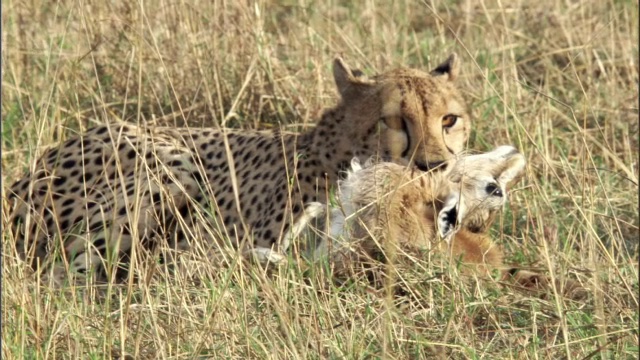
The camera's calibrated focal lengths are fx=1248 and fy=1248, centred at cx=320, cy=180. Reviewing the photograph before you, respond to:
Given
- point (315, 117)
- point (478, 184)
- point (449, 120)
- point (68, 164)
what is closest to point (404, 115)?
point (449, 120)

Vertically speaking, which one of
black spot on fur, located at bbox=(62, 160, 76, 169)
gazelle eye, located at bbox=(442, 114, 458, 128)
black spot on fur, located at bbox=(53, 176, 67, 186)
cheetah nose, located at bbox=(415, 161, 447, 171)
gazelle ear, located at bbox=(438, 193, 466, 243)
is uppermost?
gazelle eye, located at bbox=(442, 114, 458, 128)

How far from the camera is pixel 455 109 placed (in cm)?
346

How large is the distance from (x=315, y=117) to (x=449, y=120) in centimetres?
85

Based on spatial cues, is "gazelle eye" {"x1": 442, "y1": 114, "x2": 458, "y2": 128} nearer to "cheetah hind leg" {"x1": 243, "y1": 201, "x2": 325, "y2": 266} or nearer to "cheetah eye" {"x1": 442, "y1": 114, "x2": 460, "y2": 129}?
"cheetah eye" {"x1": 442, "y1": 114, "x2": 460, "y2": 129}

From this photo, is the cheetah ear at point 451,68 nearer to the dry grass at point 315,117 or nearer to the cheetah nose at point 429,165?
the dry grass at point 315,117

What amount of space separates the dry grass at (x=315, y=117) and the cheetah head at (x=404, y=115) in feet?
0.56

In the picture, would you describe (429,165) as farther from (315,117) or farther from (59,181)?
(59,181)

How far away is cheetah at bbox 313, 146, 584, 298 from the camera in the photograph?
2.84 m

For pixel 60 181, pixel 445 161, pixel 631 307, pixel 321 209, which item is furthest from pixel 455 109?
pixel 60 181

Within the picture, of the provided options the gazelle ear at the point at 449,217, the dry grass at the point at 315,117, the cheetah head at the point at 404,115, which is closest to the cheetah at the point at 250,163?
the cheetah head at the point at 404,115

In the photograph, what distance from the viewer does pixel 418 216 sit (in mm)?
2904

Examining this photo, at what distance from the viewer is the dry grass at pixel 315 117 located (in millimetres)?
2498

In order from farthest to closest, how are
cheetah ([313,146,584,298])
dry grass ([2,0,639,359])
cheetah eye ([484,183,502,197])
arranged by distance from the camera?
cheetah eye ([484,183,502,197]) → cheetah ([313,146,584,298]) → dry grass ([2,0,639,359])

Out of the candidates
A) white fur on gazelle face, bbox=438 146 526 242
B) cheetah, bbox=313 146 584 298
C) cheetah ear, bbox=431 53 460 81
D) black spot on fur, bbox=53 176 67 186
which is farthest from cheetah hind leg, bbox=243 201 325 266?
black spot on fur, bbox=53 176 67 186
